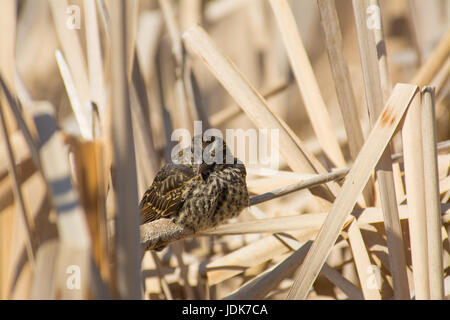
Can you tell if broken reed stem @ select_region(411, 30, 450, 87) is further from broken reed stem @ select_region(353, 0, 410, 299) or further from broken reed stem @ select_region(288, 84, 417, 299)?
broken reed stem @ select_region(288, 84, 417, 299)

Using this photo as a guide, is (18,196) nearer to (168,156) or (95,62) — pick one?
(95,62)

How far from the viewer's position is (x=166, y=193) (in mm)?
2322

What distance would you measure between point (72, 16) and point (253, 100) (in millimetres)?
800

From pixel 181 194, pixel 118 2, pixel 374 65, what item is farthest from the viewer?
pixel 181 194

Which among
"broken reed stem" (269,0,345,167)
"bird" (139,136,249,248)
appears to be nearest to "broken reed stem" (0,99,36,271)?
"bird" (139,136,249,248)

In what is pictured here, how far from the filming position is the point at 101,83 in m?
1.91

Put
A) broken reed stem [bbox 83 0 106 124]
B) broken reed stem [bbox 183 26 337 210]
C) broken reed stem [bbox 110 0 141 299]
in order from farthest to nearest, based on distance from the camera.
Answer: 1. broken reed stem [bbox 183 26 337 210]
2. broken reed stem [bbox 83 0 106 124]
3. broken reed stem [bbox 110 0 141 299]

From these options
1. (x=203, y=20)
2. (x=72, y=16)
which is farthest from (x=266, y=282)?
(x=203, y=20)

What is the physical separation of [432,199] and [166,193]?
3.75 feet

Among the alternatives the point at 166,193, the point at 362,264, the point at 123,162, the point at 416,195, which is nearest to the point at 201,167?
the point at 166,193

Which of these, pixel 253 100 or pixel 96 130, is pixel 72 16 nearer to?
pixel 96 130

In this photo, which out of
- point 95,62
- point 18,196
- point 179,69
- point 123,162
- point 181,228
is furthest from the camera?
point 179,69

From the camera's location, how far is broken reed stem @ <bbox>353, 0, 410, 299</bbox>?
5.69ft

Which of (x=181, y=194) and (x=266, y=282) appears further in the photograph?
(x=181, y=194)
